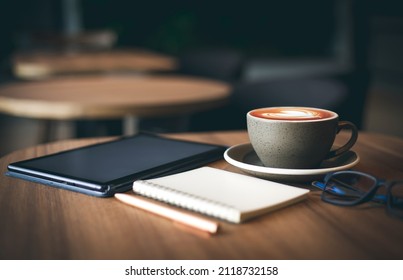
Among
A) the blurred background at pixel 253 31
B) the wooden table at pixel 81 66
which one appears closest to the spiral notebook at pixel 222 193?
the wooden table at pixel 81 66

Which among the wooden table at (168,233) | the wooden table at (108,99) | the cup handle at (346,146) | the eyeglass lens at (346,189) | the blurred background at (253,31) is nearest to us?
the wooden table at (168,233)

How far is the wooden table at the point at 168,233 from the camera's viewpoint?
1.62 ft

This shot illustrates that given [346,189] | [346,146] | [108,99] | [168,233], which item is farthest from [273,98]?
[168,233]

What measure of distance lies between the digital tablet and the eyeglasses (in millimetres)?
201

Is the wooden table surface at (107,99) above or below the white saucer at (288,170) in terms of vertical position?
below

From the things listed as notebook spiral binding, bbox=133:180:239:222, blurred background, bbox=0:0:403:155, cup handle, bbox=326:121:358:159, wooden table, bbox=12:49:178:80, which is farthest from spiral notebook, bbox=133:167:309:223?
blurred background, bbox=0:0:403:155

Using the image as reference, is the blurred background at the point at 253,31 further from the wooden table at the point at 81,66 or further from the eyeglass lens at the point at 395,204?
the eyeglass lens at the point at 395,204

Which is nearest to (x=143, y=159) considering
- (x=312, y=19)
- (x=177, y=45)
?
(x=177, y=45)

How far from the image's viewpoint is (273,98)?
1826mm

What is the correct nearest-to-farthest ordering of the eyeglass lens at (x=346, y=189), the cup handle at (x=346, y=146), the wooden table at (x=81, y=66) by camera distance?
the eyeglass lens at (x=346, y=189) → the cup handle at (x=346, y=146) → the wooden table at (x=81, y=66)

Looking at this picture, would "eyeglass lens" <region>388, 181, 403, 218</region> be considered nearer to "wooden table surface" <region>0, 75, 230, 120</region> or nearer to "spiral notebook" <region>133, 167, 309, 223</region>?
"spiral notebook" <region>133, 167, 309, 223</region>

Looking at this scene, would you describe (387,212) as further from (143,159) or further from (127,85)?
(127,85)

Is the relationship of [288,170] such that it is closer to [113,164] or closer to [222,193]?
[222,193]

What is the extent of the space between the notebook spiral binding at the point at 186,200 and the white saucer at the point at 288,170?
115 millimetres
